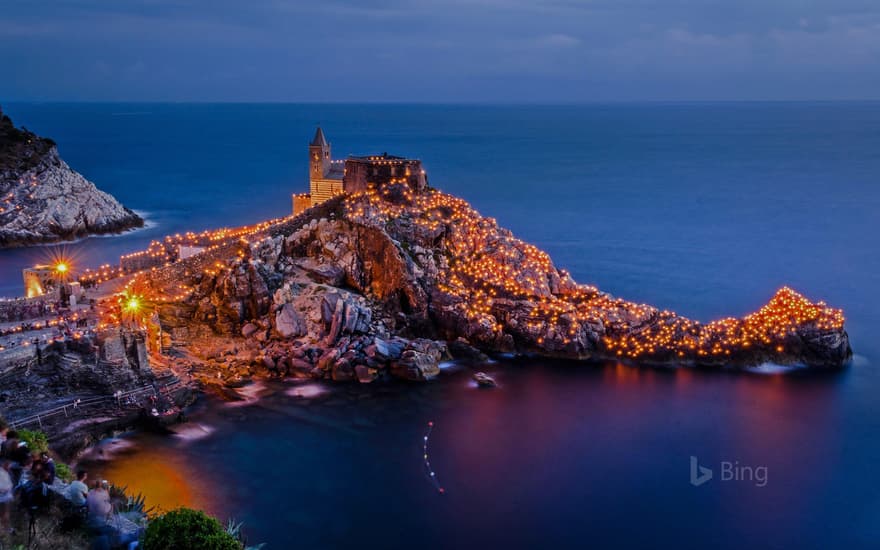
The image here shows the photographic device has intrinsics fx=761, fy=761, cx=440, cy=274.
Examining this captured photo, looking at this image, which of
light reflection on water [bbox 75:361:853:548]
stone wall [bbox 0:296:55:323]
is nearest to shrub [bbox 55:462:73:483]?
light reflection on water [bbox 75:361:853:548]

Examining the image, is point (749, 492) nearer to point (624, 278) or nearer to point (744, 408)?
point (744, 408)

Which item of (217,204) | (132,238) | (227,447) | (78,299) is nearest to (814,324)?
(227,447)

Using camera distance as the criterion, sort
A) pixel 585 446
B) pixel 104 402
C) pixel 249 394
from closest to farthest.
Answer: pixel 104 402
pixel 585 446
pixel 249 394

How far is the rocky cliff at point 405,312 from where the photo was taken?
94.9 feet

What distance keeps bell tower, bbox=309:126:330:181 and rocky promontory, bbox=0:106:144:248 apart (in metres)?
19.1

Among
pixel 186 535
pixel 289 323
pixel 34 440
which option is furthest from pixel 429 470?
pixel 186 535

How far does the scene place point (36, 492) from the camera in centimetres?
1229

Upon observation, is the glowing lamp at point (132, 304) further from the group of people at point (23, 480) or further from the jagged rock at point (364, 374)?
the group of people at point (23, 480)

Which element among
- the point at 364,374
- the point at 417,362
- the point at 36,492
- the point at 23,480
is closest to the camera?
the point at 36,492

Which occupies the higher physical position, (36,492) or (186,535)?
(36,492)

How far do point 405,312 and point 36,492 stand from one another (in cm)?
1950

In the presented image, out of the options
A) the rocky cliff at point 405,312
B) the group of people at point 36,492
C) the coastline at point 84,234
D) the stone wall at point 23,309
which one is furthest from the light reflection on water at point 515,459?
the coastline at point 84,234

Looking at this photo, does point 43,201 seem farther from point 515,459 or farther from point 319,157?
point 515,459

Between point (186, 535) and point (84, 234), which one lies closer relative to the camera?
point (186, 535)
